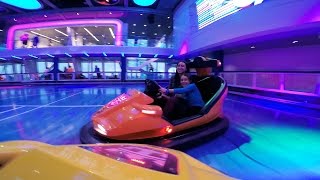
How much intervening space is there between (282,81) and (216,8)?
4.04 m

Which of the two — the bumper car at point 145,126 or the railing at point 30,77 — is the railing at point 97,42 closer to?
the railing at point 30,77

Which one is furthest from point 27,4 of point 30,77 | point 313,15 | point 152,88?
point 313,15

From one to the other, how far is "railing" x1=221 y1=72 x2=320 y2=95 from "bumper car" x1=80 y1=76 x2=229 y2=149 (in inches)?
144

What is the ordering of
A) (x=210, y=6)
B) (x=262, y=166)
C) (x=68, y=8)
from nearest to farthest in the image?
1. (x=262, y=166)
2. (x=210, y=6)
3. (x=68, y=8)

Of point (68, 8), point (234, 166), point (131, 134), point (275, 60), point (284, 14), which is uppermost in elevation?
point (68, 8)

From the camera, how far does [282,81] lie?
6.37m

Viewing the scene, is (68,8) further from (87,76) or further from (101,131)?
(101,131)

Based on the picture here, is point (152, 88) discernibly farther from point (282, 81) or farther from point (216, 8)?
point (216, 8)

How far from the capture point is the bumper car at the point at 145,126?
95.1 inches

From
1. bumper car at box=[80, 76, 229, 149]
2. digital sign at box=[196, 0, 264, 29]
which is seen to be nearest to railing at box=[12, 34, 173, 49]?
digital sign at box=[196, 0, 264, 29]

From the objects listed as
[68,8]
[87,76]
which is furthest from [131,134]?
[68,8]

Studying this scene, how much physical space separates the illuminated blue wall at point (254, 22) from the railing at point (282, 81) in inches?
46.1

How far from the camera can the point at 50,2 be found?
14.5 m

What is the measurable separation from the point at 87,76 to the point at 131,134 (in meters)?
14.4
